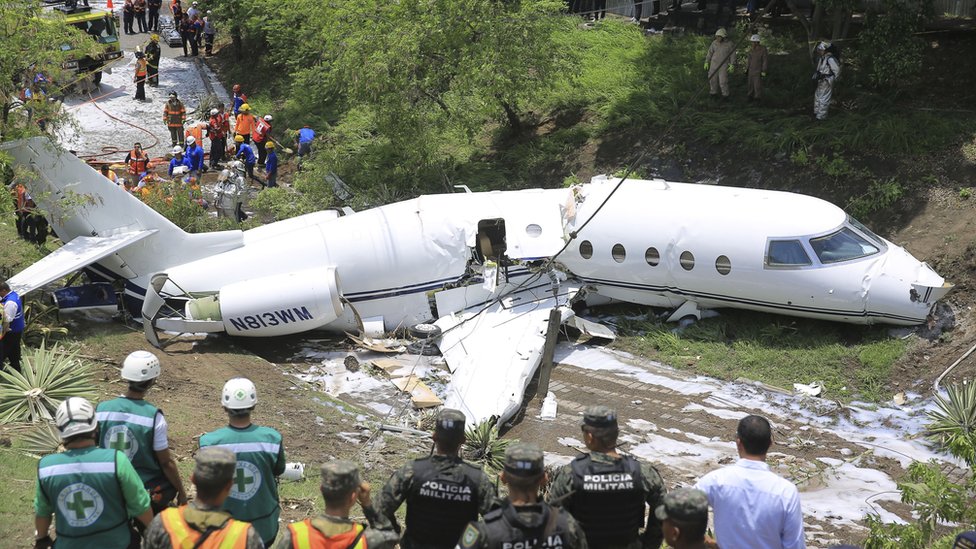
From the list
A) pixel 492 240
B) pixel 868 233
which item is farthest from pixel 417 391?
pixel 868 233

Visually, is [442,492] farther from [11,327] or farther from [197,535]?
[11,327]

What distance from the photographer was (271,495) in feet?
25.0

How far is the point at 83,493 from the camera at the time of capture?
6.94 meters

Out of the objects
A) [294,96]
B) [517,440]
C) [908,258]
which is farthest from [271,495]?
[294,96]

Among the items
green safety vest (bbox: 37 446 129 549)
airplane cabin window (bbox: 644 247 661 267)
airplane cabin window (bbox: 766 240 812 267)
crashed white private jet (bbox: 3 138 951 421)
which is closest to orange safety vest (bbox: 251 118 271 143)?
crashed white private jet (bbox: 3 138 951 421)

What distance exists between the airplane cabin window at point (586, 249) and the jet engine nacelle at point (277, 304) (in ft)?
14.9

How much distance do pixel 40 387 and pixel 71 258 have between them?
170 inches

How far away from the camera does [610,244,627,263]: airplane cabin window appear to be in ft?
58.0

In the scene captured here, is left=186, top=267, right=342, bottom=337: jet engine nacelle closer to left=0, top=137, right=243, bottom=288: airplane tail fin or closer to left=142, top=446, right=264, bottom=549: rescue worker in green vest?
left=0, top=137, right=243, bottom=288: airplane tail fin

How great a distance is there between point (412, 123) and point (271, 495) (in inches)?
687

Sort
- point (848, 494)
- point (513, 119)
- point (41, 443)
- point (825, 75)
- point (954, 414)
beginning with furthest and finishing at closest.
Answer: point (513, 119), point (825, 75), point (954, 414), point (848, 494), point (41, 443)

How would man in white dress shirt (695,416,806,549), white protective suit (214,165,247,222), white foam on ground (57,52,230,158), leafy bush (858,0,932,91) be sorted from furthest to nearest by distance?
white foam on ground (57,52,230,158), white protective suit (214,165,247,222), leafy bush (858,0,932,91), man in white dress shirt (695,416,806,549)

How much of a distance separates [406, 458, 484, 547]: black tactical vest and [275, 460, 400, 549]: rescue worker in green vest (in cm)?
47

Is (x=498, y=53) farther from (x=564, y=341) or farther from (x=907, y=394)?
(x=907, y=394)
